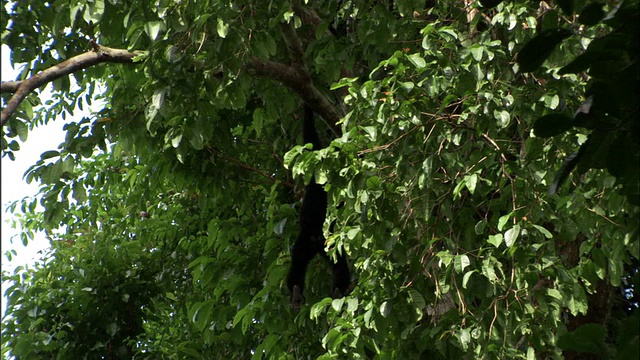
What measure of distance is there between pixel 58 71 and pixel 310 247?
1557 millimetres

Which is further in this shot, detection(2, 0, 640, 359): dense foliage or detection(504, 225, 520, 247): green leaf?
detection(2, 0, 640, 359): dense foliage

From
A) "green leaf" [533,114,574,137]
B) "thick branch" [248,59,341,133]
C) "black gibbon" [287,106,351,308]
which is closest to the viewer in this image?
"green leaf" [533,114,574,137]

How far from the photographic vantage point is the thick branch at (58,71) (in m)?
2.99

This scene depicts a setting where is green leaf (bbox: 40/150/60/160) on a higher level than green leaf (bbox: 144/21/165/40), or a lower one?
higher

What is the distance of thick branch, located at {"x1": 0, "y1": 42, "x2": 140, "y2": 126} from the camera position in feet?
9.80

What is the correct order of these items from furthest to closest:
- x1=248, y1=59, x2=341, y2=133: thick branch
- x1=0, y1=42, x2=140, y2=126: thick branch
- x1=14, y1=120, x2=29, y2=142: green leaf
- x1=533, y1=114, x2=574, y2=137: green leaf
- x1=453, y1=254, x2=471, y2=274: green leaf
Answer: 1. x1=248, y1=59, x2=341, y2=133: thick branch
2. x1=14, y1=120, x2=29, y2=142: green leaf
3. x1=453, y1=254, x2=471, y2=274: green leaf
4. x1=0, y1=42, x2=140, y2=126: thick branch
5. x1=533, y1=114, x2=574, y2=137: green leaf

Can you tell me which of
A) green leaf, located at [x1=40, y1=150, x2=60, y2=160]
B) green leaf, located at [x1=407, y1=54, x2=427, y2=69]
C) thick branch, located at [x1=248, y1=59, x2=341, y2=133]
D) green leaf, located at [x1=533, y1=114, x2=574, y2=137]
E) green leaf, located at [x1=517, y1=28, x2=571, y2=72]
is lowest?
green leaf, located at [x1=533, y1=114, x2=574, y2=137]

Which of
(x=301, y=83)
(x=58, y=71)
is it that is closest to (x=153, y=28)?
(x=58, y=71)

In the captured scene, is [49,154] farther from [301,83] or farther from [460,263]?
[460,263]

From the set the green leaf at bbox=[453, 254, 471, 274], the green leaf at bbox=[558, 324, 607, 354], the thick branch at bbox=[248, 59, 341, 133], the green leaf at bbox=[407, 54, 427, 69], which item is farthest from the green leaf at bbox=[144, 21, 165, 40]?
the green leaf at bbox=[558, 324, 607, 354]

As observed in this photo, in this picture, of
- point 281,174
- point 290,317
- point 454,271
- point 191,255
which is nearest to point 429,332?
point 454,271

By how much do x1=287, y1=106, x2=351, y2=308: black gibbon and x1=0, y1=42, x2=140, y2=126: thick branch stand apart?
106 centimetres

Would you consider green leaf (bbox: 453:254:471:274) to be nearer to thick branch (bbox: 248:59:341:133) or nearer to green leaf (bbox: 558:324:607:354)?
thick branch (bbox: 248:59:341:133)

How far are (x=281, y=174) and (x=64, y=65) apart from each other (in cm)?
207
